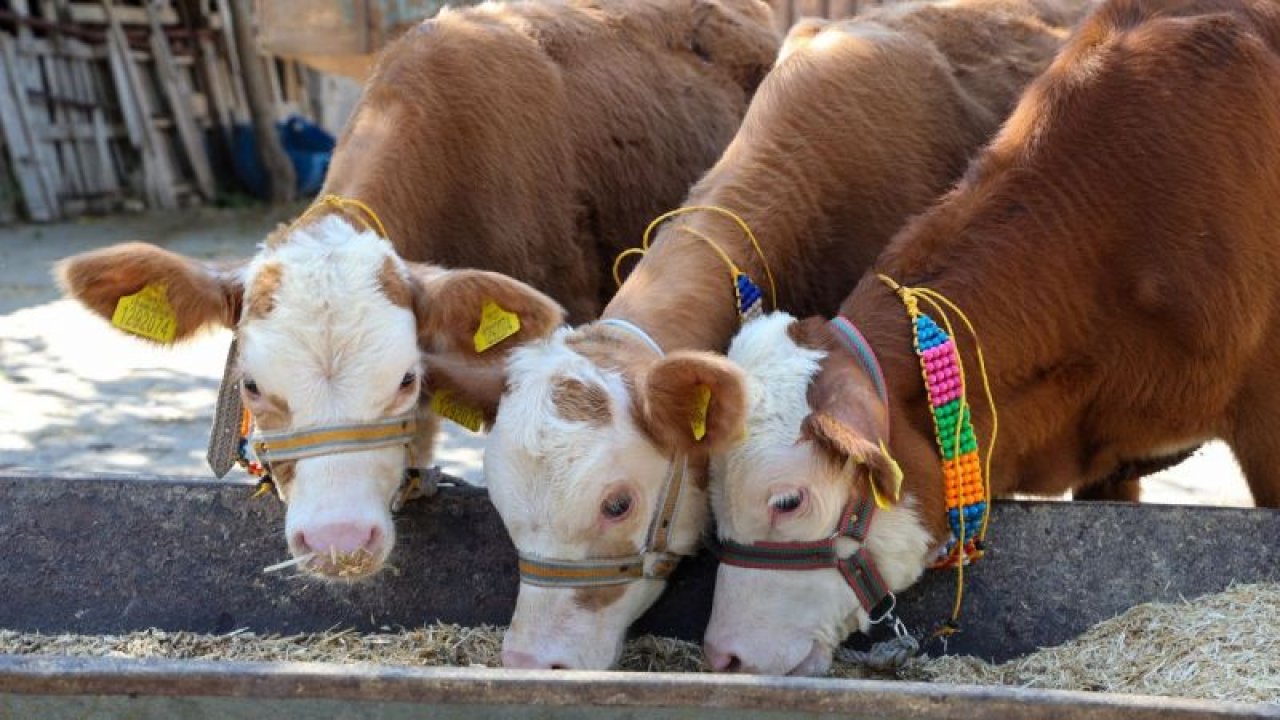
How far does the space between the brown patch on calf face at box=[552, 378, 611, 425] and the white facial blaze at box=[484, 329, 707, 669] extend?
1cm

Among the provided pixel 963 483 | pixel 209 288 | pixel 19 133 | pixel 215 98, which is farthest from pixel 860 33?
pixel 215 98

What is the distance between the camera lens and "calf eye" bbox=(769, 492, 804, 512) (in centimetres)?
329

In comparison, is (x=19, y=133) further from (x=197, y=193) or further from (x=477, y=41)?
(x=477, y=41)

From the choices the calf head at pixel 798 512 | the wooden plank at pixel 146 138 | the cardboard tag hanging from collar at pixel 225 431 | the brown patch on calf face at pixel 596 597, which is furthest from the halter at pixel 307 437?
the wooden plank at pixel 146 138

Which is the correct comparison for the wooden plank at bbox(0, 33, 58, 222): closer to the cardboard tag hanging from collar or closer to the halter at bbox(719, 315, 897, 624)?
the cardboard tag hanging from collar

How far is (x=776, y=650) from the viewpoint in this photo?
3289mm

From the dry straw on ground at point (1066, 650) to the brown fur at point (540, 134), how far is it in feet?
4.03

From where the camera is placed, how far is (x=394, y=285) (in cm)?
373

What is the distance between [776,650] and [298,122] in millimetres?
12975

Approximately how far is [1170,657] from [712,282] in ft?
4.72

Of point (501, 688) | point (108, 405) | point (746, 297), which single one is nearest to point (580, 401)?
point (746, 297)

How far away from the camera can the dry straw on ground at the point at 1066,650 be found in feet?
10.4

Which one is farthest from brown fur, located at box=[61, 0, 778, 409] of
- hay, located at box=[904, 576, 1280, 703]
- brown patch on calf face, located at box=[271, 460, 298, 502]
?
hay, located at box=[904, 576, 1280, 703]

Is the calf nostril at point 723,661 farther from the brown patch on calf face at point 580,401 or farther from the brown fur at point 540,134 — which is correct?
the brown fur at point 540,134
